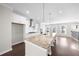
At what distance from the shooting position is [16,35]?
2.34 meters

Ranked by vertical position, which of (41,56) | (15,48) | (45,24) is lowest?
(41,56)

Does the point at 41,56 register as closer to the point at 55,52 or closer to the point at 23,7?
the point at 55,52

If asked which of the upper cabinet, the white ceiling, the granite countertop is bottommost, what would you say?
the granite countertop

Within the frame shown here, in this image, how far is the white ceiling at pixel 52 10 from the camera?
2.11 metres

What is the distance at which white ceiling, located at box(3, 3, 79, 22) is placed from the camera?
2.11 meters

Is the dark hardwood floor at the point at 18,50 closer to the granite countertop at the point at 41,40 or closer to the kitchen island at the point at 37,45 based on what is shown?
the kitchen island at the point at 37,45

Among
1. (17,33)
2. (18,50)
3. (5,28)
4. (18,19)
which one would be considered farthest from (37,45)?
(5,28)

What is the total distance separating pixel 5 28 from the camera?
2271 millimetres

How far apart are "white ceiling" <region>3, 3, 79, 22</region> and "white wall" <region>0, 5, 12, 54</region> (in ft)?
0.73

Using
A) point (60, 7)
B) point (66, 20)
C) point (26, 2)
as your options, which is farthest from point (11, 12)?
point (66, 20)

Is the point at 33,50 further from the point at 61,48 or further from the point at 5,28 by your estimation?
the point at 5,28

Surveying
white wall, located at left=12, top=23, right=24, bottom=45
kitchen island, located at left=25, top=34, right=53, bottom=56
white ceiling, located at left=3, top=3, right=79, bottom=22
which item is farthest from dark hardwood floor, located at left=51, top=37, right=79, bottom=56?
white wall, located at left=12, top=23, right=24, bottom=45

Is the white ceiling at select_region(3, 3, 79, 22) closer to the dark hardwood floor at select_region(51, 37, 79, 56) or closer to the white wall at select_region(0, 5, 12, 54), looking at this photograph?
the white wall at select_region(0, 5, 12, 54)

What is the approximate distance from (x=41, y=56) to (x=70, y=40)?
2.62ft
